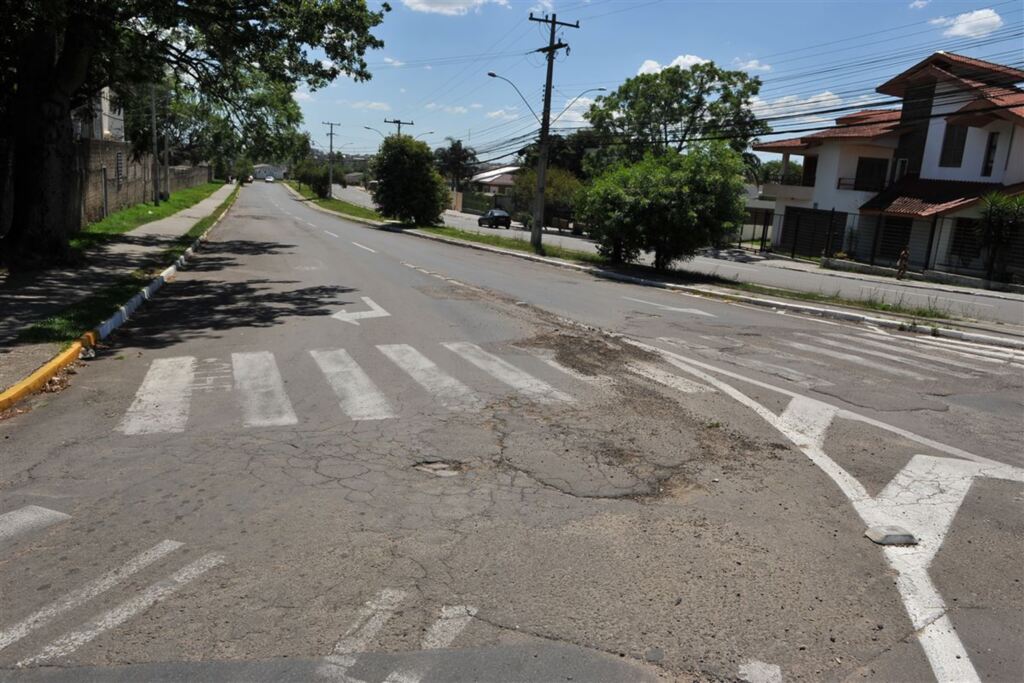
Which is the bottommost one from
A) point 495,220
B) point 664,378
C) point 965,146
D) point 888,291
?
point 664,378

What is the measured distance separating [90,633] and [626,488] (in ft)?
11.2

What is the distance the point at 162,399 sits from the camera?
7.28m

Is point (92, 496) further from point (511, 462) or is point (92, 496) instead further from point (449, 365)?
point (449, 365)

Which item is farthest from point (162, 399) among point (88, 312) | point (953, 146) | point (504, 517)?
point (953, 146)

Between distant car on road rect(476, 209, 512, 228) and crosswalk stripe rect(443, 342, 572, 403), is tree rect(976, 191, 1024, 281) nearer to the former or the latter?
crosswalk stripe rect(443, 342, 572, 403)

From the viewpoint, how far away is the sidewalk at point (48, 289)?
8.15m

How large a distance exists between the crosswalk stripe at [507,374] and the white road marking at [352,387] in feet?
4.65

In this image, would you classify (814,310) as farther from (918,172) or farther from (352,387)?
(918,172)

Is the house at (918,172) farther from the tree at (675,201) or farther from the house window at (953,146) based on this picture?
the tree at (675,201)

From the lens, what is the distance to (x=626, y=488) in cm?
539

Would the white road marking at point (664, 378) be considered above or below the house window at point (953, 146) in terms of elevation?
below

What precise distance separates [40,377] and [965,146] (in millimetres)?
39775

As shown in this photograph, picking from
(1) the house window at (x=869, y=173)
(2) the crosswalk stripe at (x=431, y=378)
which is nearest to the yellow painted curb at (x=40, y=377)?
(2) the crosswalk stripe at (x=431, y=378)

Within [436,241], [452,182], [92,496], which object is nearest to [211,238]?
[436,241]
